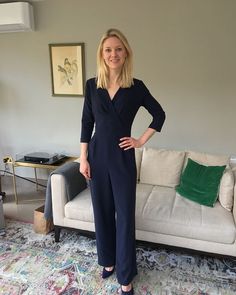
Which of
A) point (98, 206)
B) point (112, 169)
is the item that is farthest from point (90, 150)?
point (98, 206)

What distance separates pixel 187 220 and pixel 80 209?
2.72 ft

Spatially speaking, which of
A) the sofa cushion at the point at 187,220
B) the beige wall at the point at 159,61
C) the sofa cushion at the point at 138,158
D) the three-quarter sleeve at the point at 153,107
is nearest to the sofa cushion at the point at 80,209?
the sofa cushion at the point at 187,220

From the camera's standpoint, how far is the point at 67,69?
3.35m

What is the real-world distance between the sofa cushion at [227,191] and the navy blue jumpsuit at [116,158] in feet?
2.77

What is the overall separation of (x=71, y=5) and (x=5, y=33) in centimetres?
93

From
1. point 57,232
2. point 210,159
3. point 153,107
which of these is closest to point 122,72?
point 153,107

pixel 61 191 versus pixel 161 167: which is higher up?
pixel 161 167

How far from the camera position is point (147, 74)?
312cm

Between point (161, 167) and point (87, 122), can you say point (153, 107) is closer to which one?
point (87, 122)

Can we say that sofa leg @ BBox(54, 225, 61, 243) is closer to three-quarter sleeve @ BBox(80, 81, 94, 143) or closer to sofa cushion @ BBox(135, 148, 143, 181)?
sofa cushion @ BBox(135, 148, 143, 181)

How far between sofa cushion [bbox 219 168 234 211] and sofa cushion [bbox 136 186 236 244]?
5 centimetres

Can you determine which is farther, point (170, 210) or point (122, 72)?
point (170, 210)

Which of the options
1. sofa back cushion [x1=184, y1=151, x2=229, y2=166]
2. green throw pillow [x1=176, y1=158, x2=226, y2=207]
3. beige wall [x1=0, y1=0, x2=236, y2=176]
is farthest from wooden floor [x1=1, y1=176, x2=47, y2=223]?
sofa back cushion [x1=184, y1=151, x2=229, y2=166]

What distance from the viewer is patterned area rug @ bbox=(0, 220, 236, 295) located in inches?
74.0
